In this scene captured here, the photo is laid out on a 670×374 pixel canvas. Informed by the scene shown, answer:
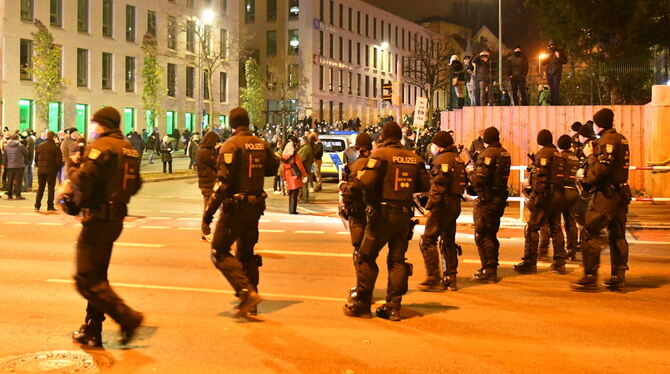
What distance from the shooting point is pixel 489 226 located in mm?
10195

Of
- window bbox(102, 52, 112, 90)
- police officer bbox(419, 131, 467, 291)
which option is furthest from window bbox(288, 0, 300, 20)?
police officer bbox(419, 131, 467, 291)

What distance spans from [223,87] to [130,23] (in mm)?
11117

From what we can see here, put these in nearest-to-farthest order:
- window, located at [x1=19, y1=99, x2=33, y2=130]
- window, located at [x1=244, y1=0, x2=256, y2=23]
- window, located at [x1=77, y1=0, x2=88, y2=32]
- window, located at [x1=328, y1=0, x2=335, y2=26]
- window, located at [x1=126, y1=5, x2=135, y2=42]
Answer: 1. window, located at [x1=19, y1=99, x2=33, y2=130]
2. window, located at [x1=77, y1=0, x2=88, y2=32]
3. window, located at [x1=126, y1=5, x2=135, y2=42]
4. window, located at [x1=244, y1=0, x2=256, y2=23]
5. window, located at [x1=328, y1=0, x2=335, y2=26]

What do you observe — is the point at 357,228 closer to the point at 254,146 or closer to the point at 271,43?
the point at 254,146

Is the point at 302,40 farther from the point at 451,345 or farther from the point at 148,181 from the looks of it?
the point at 451,345

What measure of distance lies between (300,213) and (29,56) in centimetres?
A: 2857

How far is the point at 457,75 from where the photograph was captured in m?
22.8

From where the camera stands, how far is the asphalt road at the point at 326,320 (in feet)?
20.9

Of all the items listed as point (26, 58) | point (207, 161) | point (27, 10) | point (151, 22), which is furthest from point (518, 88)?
point (151, 22)

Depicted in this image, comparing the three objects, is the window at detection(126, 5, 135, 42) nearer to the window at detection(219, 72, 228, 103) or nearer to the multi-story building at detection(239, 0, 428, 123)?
the window at detection(219, 72, 228, 103)

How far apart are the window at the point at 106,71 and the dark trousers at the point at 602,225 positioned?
4300cm

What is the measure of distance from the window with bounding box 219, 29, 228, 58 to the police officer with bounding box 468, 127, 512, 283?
39.2m

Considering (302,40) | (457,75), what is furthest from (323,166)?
(302,40)

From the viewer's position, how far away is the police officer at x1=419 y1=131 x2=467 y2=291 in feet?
30.2
